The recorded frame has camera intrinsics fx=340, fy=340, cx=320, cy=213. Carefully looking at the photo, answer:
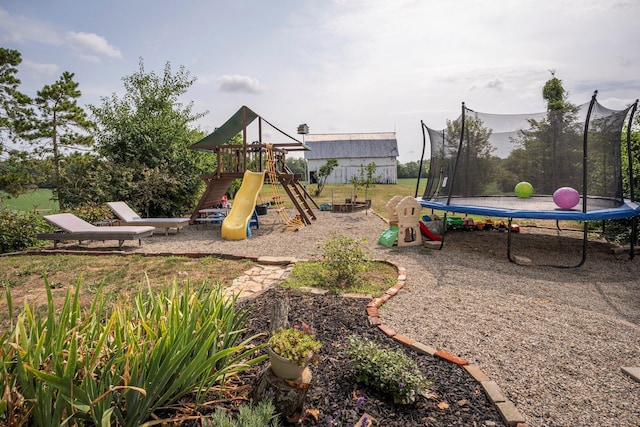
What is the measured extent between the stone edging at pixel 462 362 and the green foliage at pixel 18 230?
765cm

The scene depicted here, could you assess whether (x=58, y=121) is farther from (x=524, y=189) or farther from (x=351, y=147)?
(x=351, y=147)

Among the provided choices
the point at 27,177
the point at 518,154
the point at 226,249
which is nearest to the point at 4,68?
the point at 27,177

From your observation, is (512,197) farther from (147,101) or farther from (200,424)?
(147,101)

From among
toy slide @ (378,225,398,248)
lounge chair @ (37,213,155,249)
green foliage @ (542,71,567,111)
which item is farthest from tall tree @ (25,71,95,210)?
green foliage @ (542,71,567,111)

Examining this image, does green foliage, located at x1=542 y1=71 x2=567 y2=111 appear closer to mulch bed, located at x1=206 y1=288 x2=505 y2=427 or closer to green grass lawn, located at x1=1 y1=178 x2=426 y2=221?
green grass lawn, located at x1=1 y1=178 x2=426 y2=221

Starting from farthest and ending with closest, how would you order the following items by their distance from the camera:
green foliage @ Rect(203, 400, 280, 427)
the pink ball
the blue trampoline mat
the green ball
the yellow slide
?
the green ball
the yellow slide
the pink ball
the blue trampoline mat
green foliage @ Rect(203, 400, 280, 427)

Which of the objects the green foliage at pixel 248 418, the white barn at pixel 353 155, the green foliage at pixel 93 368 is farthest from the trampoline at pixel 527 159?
the white barn at pixel 353 155

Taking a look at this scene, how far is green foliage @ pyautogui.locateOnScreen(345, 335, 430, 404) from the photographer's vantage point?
2.18 metres

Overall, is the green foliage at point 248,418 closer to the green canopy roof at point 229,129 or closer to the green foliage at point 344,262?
the green foliage at point 344,262

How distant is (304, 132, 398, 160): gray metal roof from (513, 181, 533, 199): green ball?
23706 mm

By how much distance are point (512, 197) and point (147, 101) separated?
13745mm

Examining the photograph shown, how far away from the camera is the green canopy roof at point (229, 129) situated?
11047 mm

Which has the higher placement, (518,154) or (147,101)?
(147,101)

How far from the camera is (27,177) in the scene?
11438mm
